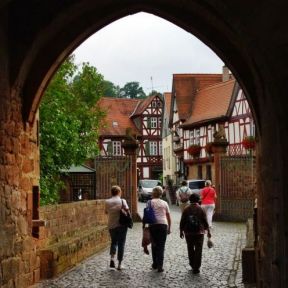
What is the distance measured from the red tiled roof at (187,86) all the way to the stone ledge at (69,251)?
115ft

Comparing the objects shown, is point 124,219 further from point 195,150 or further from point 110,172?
point 195,150

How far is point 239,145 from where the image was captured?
40.3 metres

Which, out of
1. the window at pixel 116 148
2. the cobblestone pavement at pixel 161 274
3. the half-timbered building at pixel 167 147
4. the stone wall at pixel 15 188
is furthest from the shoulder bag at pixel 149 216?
the window at pixel 116 148

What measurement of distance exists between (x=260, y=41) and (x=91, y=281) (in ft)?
18.2

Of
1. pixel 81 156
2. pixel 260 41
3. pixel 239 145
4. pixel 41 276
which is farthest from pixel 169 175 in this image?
pixel 260 41

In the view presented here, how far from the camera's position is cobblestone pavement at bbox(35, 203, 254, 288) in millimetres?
9781

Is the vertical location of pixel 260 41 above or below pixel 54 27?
below

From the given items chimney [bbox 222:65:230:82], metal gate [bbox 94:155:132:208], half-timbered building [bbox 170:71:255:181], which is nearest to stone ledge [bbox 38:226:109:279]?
metal gate [bbox 94:155:132:208]

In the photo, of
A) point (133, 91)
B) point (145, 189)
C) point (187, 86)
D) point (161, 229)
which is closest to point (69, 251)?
point (161, 229)

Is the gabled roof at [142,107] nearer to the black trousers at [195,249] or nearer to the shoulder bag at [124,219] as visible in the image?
the shoulder bag at [124,219]

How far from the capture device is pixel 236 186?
949 inches

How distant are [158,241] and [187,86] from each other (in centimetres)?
4081

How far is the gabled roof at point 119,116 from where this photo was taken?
64.2 meters

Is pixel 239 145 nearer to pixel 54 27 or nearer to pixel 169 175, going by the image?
pixel 169 175
